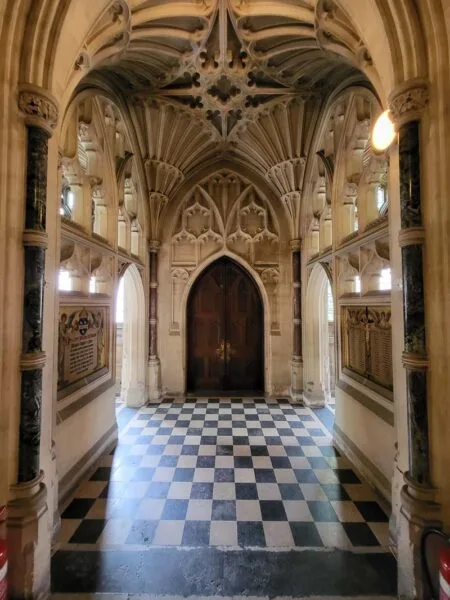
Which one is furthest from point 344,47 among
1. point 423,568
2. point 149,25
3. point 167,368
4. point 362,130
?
point 167,368

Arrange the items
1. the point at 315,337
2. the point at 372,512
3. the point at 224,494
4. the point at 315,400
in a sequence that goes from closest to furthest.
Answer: the point at 372,512, the point at 224,494, the point at 315,400, the point at 315,337

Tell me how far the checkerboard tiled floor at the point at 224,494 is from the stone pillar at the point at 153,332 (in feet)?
3.88

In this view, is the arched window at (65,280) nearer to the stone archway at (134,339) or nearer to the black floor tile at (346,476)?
the stone archway at (134,339)

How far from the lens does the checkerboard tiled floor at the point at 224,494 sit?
2.10 metres

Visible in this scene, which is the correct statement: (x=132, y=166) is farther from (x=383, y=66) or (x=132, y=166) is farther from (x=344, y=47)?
(x=383, y=66)

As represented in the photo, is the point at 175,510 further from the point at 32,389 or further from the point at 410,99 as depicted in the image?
the point at 410,99

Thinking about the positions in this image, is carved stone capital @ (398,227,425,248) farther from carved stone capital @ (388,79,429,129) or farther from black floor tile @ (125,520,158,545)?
black floor tile @ (125,520,158,545)

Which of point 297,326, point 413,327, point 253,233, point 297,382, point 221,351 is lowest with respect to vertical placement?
point 297,382

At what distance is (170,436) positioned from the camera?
12.4ft

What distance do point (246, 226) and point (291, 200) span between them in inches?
39.0

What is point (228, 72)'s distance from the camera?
3.44 meters

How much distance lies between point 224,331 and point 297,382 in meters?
1.68

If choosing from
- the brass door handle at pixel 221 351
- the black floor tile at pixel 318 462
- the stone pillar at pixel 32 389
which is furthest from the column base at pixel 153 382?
the stone pillar at pixel 32 389

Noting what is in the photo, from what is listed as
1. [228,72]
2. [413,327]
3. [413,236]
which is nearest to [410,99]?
[413,236]
